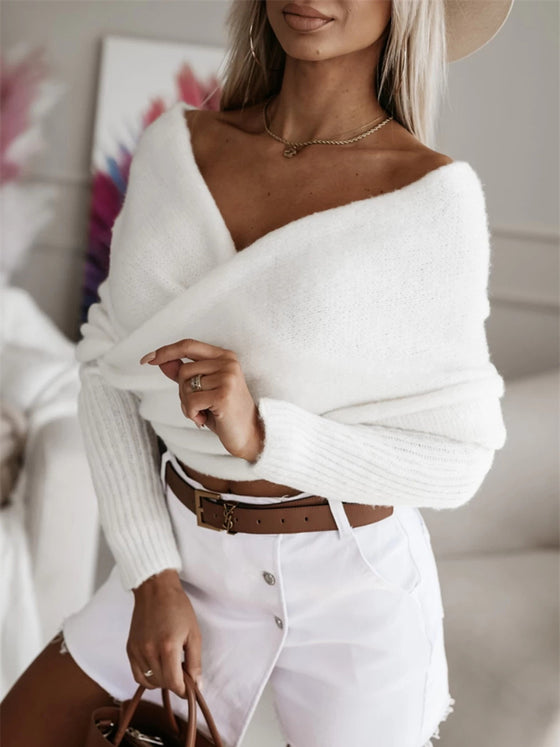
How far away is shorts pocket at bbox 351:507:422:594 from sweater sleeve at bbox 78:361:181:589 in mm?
240

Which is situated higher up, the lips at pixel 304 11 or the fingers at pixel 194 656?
the lips at pixel 304 11

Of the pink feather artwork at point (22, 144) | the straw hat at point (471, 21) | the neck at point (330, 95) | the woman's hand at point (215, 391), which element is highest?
the straw hat at point (471, 21)

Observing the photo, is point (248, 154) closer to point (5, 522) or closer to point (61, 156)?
point (5, 522)

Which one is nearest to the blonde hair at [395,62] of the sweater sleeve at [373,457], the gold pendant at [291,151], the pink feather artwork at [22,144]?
the gold pendant at [291,151]

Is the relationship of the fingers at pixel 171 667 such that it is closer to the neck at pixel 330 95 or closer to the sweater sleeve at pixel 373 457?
the sweater sleeve at pixel 373 457

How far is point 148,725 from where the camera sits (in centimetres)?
102

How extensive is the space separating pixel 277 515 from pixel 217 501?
77mm

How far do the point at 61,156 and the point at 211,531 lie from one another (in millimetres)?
2710

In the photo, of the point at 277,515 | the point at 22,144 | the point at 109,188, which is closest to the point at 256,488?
the point at 277,515

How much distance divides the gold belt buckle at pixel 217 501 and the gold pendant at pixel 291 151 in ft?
1.41

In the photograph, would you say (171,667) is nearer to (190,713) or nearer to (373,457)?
(190,713)

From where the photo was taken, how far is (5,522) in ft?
6.54

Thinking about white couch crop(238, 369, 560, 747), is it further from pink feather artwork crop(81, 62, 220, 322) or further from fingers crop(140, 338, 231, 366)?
pink feather artwork crop(81, 62, 220, 322)

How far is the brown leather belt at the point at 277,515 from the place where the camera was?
0.98 m
